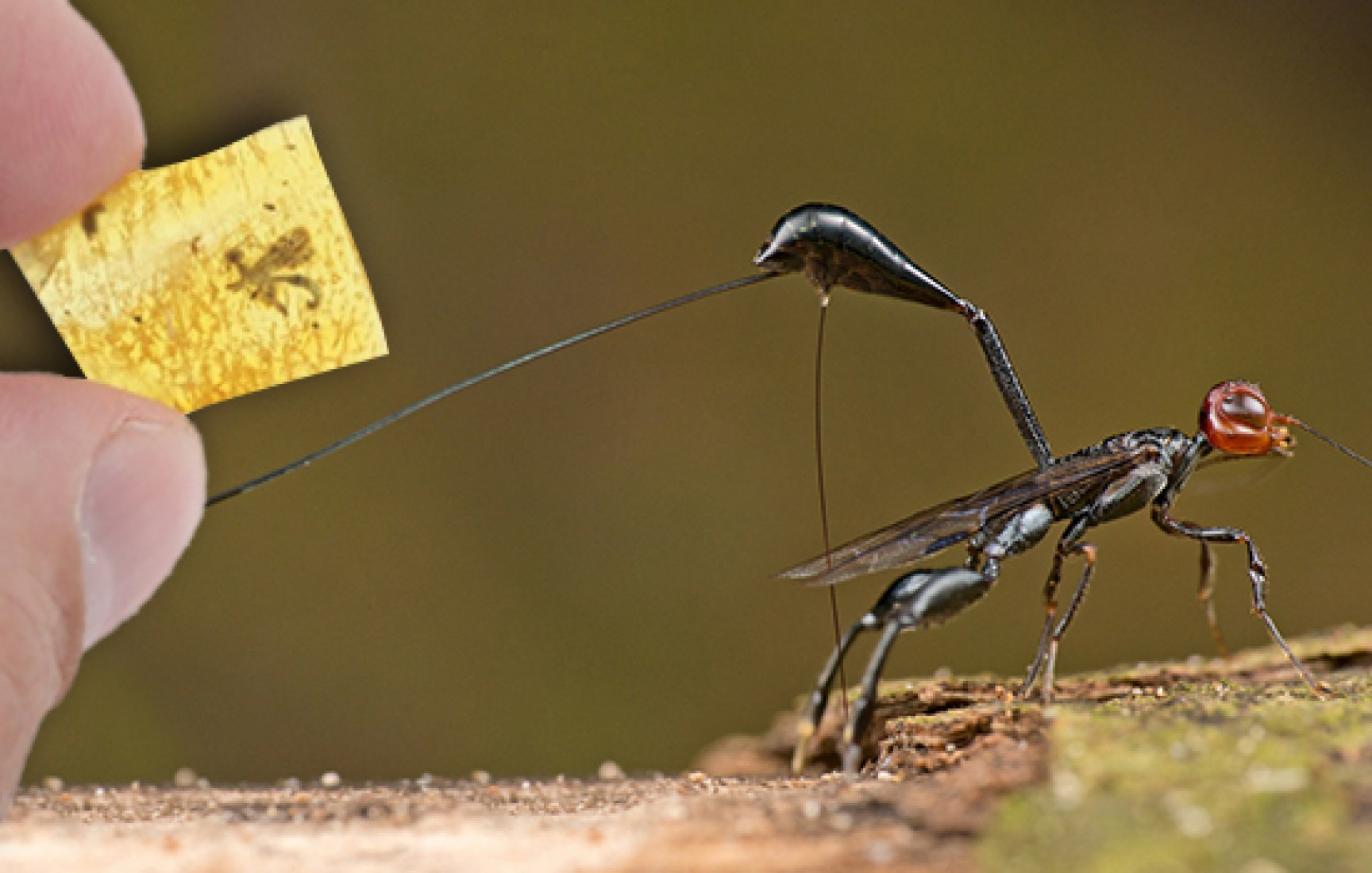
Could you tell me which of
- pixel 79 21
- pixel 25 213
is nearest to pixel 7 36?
pixel 79 21

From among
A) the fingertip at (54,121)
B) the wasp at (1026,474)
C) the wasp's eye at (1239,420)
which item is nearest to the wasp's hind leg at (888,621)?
the wasp at (1026,474)

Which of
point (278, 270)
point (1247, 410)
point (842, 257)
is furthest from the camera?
point (1247, 410)

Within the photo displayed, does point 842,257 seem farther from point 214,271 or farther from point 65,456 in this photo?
point 65,456

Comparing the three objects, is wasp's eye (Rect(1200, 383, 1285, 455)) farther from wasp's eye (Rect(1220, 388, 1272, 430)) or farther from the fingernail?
the fingernail

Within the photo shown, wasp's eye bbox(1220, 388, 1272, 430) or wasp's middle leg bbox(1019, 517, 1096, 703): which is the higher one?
wasp's eye bbox(1220, 388, 1272, 430)

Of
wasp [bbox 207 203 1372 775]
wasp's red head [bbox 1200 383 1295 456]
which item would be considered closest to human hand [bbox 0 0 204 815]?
wasp [bbox 207 203 1372 775]

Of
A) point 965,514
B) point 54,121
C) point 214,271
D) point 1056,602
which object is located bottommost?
point 1056,602

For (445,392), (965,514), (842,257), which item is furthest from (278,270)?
(965,514)
